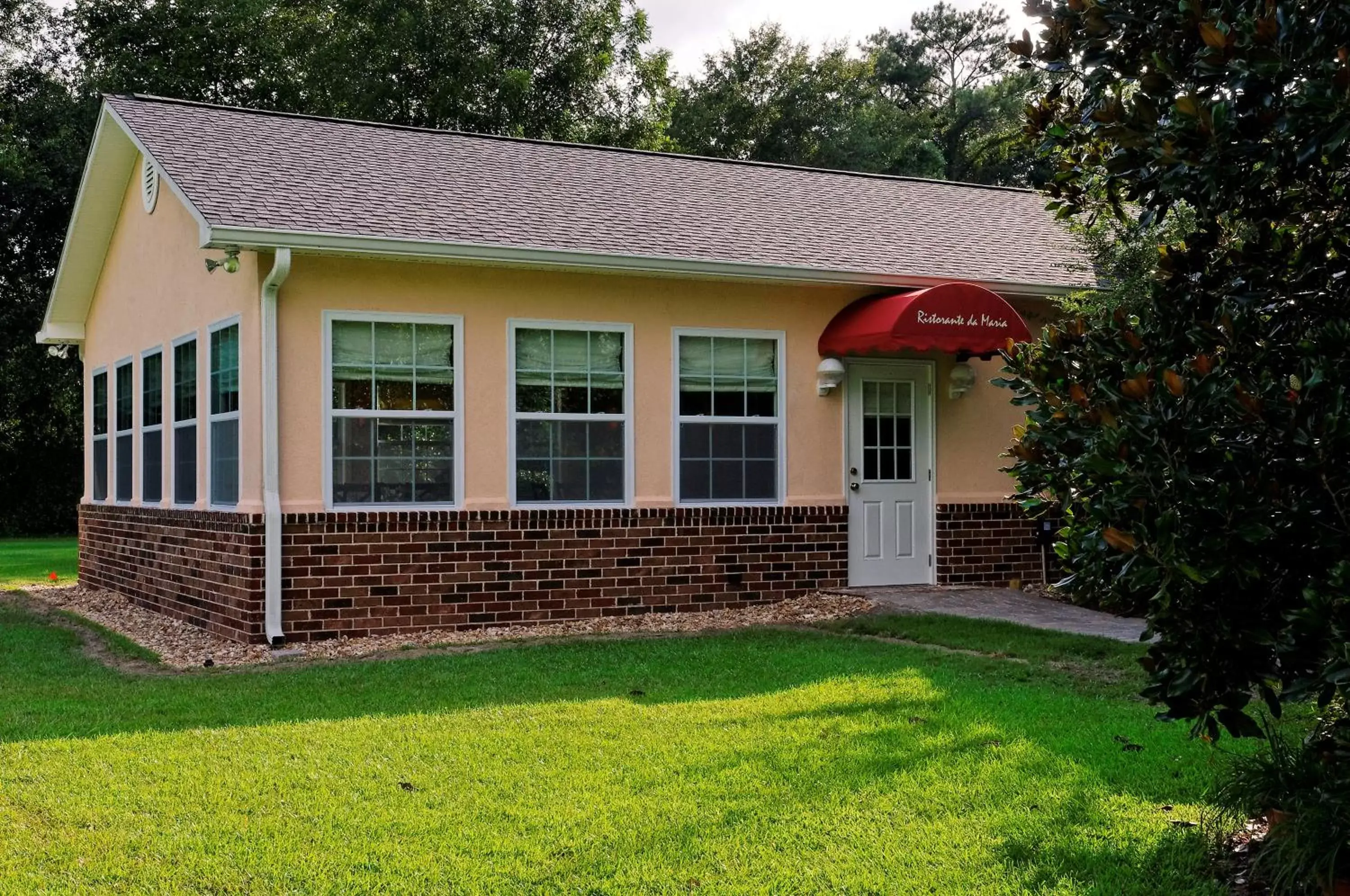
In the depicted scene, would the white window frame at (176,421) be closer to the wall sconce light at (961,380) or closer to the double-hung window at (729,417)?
the double-hung window at (729,417)

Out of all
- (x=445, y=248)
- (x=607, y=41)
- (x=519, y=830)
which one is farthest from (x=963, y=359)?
(x=607, y=41)

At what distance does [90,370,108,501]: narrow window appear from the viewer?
1482cm

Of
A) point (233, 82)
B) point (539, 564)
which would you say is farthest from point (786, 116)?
point (539, 564)

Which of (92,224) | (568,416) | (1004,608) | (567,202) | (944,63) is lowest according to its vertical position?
(1004,608)

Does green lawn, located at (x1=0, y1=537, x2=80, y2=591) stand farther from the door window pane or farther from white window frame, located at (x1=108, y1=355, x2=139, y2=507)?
the door window pane

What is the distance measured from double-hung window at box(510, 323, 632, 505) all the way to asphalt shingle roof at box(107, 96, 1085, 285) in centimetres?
84

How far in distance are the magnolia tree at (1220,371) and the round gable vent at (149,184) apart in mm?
10381

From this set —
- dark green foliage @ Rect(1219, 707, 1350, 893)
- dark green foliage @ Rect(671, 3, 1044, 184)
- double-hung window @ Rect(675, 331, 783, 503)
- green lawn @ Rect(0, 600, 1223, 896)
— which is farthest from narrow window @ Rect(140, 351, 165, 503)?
dark green foliage @ Rect(671, 3, 1044, 184)

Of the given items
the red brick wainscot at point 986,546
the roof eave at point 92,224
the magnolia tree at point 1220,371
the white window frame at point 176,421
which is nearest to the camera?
the magnolia tree at point 1220,371

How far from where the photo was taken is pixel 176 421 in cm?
1209

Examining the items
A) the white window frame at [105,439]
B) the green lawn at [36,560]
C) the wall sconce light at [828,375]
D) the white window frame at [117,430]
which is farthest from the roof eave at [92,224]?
the wall sconce light at [828,375]

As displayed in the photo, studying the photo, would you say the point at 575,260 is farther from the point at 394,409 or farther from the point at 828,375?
the point at 828,375

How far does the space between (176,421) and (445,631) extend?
3.80 metres

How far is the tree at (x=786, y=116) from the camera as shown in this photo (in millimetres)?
37125
